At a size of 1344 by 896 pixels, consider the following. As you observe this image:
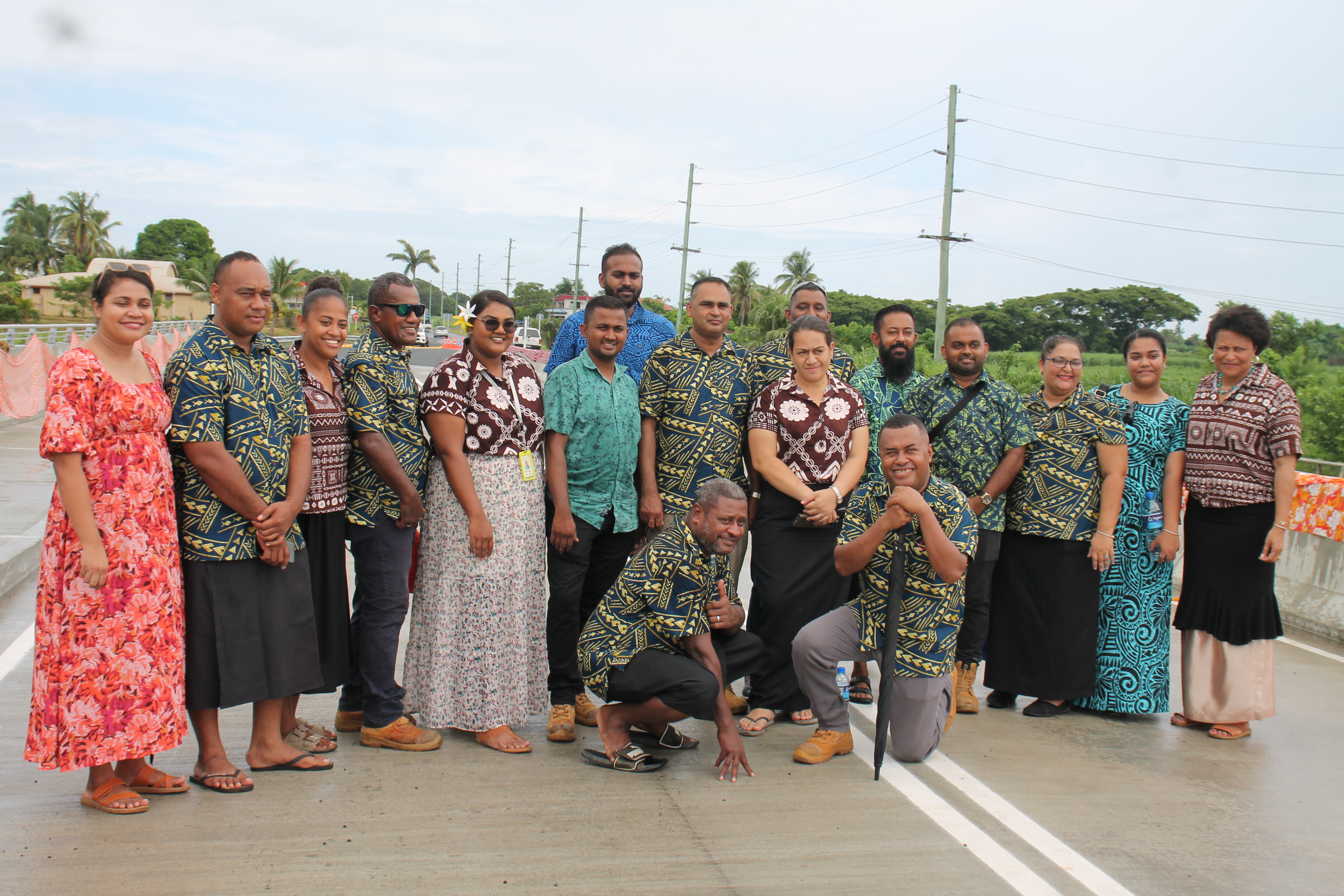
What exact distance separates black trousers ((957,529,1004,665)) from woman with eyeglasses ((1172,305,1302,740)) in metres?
0.94

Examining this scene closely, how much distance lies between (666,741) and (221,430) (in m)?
2.30

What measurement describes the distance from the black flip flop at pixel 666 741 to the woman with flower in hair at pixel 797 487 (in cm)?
39

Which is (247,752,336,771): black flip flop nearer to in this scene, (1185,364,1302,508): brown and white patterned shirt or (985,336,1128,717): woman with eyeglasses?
(985,336,1128,717): woman with eyeglasses

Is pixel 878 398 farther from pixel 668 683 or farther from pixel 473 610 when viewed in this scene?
pixel 473 610

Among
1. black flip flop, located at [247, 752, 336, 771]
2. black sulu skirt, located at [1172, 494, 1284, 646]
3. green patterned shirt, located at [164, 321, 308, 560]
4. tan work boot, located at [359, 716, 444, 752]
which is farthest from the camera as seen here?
black sulu skirt, located at [1172, 494, 1284, 646]

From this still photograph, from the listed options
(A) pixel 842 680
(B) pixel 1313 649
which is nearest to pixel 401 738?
(A) pixel 842 680

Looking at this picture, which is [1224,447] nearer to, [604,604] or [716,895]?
[604,604]

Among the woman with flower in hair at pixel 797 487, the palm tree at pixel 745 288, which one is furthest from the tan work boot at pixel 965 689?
the palm tree at pixel 745 288

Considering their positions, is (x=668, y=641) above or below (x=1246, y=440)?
below

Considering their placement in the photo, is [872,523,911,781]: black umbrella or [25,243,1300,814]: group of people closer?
[25,243,1300,814]: group of people

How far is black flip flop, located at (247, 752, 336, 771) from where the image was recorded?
13.3 feet

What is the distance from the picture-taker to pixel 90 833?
3430 millimetres

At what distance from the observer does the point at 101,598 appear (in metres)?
3.54

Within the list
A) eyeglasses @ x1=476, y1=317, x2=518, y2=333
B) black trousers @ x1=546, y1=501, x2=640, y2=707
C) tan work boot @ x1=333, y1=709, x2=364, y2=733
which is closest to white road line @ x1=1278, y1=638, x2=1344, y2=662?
black trousers @ x1=546, y1=501, x2=640, y2=707
